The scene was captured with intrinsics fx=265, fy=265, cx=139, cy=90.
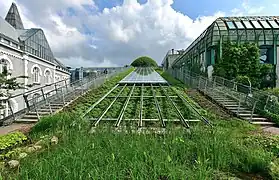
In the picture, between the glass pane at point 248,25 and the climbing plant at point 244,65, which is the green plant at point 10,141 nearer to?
the climbing plant at point 244,65

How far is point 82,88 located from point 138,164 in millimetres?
14244

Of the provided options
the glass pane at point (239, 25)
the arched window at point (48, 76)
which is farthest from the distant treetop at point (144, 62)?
the glass pane at point (239, 25)

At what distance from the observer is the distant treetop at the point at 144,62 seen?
64.6 m

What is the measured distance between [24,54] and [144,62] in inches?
1648

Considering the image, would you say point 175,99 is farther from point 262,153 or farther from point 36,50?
point 36,50

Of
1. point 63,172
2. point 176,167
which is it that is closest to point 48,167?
point 63,172

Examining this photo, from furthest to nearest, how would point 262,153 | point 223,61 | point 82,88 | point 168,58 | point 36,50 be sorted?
1. point 168,58
2. point 36,50
3. point 223,61
4. point 82,88
5. point 262,153

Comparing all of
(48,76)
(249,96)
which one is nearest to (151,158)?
(249,96)

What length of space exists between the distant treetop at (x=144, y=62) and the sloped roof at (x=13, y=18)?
108 ft

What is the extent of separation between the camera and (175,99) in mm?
15086

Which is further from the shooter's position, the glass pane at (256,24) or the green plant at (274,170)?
the glass pane at (256,24)

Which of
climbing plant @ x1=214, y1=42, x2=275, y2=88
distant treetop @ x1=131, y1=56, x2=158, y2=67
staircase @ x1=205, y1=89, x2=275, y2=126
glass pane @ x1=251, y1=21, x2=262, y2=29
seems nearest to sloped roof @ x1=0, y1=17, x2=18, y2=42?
staircase @ x1=205, y1=89, x2=275, y2=126

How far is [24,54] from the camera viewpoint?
82.7 ft

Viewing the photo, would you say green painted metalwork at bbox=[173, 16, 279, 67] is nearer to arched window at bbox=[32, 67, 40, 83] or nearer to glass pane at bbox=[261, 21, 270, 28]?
glass pane at bbox=[261, 21, 270, 28]
